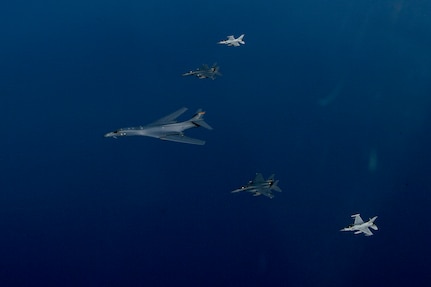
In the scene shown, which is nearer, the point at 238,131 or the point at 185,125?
the point at 185,125

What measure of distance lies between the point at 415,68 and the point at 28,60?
2203 centimetres

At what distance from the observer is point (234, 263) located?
2197cm

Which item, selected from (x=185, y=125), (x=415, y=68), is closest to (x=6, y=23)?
(x=185, y=125)

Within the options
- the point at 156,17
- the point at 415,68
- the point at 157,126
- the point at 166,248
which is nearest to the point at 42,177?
the point at 166,248

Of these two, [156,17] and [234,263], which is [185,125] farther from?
[156,17]

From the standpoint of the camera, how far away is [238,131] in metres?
24.3

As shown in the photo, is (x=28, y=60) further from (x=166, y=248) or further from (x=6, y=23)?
(x=166, y=248)

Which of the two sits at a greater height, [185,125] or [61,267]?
[185,125]

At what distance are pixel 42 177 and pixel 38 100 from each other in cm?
458

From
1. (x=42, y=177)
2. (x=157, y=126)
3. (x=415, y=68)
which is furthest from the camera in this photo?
(x=415, y=68)

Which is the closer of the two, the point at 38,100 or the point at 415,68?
the point at 38,100

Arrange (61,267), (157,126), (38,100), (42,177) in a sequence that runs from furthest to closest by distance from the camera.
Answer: (38,100), (42,177), (61,267), (157,126)

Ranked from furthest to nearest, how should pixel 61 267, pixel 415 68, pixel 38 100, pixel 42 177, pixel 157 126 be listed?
pixel 415 68 < pixel 38 100 < pixel 42 177 < pixel 61 267 < pixel 157 126

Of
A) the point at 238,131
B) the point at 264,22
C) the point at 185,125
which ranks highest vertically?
the point at 264,22
